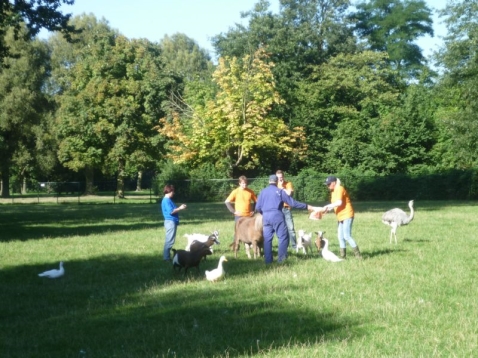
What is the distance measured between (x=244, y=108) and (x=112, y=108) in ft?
42.9

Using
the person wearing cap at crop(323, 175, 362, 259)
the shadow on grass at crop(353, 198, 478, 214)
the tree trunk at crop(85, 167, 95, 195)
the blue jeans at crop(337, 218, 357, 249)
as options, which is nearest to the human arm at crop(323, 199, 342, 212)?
the person wearing cap at crop(323, 175, 362, 259)

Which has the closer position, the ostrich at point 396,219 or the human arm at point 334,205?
the human arm at point 334,205

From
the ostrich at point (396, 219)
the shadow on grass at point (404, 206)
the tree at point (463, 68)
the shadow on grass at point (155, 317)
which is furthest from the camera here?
the tree at point (463, 68)

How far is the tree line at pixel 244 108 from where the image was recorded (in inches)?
2151

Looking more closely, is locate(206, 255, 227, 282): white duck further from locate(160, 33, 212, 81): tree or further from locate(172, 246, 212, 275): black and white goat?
locate(160, 33, 212, 81): tree

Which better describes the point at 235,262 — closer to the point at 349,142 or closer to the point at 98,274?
the point at 98,274

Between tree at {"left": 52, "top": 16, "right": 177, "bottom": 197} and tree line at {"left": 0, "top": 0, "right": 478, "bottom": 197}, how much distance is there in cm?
12

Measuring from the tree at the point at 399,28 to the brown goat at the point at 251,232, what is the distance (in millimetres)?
57815

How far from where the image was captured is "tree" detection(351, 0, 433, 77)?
71500 mm

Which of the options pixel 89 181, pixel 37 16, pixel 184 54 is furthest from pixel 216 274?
pixel 184 54

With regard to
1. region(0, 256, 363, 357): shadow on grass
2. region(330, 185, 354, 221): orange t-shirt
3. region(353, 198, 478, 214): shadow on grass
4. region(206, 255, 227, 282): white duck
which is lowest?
region(0, 256, 363, 357): shadow on grass

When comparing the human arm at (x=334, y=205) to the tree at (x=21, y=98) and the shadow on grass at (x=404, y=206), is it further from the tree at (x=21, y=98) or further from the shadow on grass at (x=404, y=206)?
the tree at (x=21, y=98)

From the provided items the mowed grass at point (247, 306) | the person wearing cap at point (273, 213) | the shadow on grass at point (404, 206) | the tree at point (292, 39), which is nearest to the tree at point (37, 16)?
the mowed grass at point (247, 306)

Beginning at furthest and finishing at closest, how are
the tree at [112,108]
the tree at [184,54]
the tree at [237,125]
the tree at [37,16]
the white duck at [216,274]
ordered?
the tree at [184,54]
the tree at [112,108]
the tree at [237,125]
the tree at [37,16]
the white duck at [216,274]
